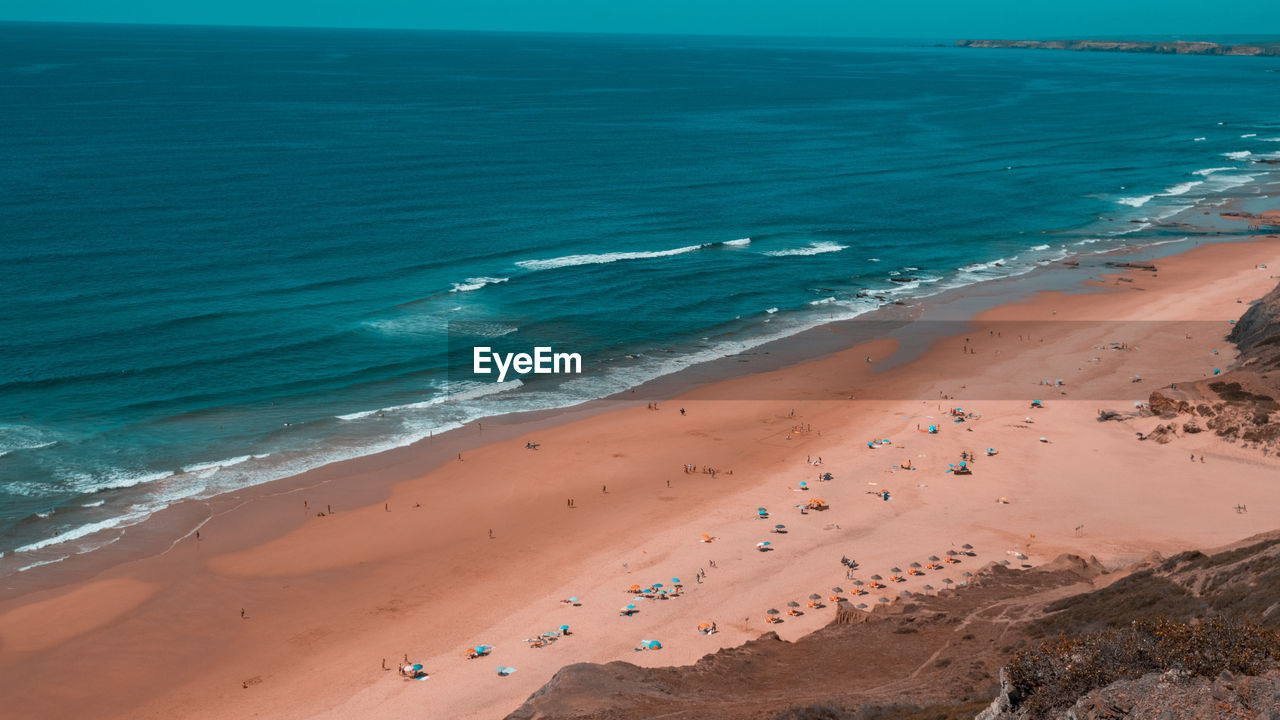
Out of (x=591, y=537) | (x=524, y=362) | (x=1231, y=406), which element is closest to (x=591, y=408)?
(x=524, y=362)

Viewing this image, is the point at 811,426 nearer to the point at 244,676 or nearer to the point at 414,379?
the point at 414,379

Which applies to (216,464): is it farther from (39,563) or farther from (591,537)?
(591,537)

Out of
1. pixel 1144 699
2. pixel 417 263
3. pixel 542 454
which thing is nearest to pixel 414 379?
pixel 542 454

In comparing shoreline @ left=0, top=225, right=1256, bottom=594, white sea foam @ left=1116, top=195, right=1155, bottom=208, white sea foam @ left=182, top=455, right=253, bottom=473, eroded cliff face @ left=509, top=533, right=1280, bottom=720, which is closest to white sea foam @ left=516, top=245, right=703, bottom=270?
shoreline @ left=0, top=225, right=1256, bottom=594

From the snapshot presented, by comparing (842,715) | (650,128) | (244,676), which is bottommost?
(244,676)

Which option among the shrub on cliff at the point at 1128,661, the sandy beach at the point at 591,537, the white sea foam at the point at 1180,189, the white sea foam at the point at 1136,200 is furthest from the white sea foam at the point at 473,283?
the white sea foam at the point at 1180,189

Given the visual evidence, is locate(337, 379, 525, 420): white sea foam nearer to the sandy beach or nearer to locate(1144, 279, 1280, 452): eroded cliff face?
the sandy beach

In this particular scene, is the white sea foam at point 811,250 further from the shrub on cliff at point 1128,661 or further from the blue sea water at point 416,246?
the shrub on cliff at point 1128,661
